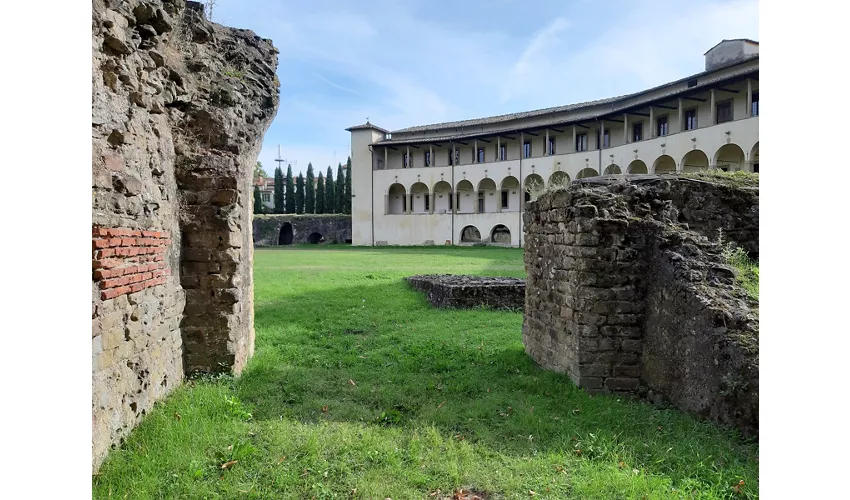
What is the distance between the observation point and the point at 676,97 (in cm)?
2856

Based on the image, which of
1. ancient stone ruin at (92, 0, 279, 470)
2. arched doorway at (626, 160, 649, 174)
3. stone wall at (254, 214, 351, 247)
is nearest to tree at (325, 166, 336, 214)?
stone wall at (254, 214, 351, 247)

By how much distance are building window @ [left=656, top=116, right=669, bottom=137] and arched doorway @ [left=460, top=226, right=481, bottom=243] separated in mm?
16696

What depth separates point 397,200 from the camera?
4731 cm

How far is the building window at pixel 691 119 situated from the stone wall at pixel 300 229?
30.6m

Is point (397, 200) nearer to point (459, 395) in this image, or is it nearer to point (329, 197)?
point (329, 197)

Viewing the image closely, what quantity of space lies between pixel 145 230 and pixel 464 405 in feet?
11.5

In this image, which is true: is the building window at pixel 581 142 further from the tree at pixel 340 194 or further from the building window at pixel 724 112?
the tree at pixel 340 194

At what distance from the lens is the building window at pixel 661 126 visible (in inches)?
1249

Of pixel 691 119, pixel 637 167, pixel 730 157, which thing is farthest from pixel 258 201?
pixel 730 157

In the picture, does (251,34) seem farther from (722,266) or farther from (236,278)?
(722,266)

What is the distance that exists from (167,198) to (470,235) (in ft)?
131

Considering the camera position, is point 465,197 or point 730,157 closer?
point 730,157

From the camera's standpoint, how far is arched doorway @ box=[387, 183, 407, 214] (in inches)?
1841

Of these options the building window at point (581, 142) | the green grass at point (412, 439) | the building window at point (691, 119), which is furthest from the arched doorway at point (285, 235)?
the green grass at point (412, 439)
